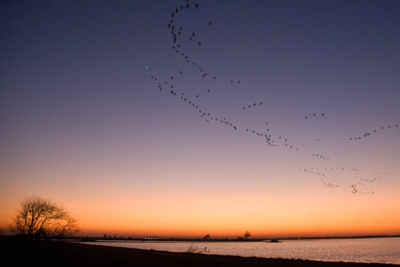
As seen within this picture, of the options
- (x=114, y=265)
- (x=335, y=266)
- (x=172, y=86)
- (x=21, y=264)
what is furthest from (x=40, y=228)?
(x=335, y=266)

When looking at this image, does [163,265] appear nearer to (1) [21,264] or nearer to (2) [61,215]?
(1) [21,264]

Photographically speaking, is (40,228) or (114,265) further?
(40,228)

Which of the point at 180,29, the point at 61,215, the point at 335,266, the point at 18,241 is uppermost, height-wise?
the point at 180,29

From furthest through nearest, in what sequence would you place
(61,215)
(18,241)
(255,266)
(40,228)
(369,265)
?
(61,215), (40,228), (18,241), (369,265), (255,266)

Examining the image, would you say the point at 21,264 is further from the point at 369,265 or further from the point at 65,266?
the point at 369,265

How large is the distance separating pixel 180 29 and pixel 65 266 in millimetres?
21905

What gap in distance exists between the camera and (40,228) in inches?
1405

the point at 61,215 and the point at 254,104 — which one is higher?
the point at 254,104

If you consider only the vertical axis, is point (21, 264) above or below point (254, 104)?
below

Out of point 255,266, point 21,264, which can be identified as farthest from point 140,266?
point 255,266

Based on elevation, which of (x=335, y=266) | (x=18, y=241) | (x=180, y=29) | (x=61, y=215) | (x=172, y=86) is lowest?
(x=335, y=266)

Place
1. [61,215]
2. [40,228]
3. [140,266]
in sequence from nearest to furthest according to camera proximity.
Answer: [140,266] < [40,228] < [61,215]

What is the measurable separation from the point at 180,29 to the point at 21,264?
23.3 metres

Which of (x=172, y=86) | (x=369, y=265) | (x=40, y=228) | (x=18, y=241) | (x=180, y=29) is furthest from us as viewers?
(x=40, y=228)
